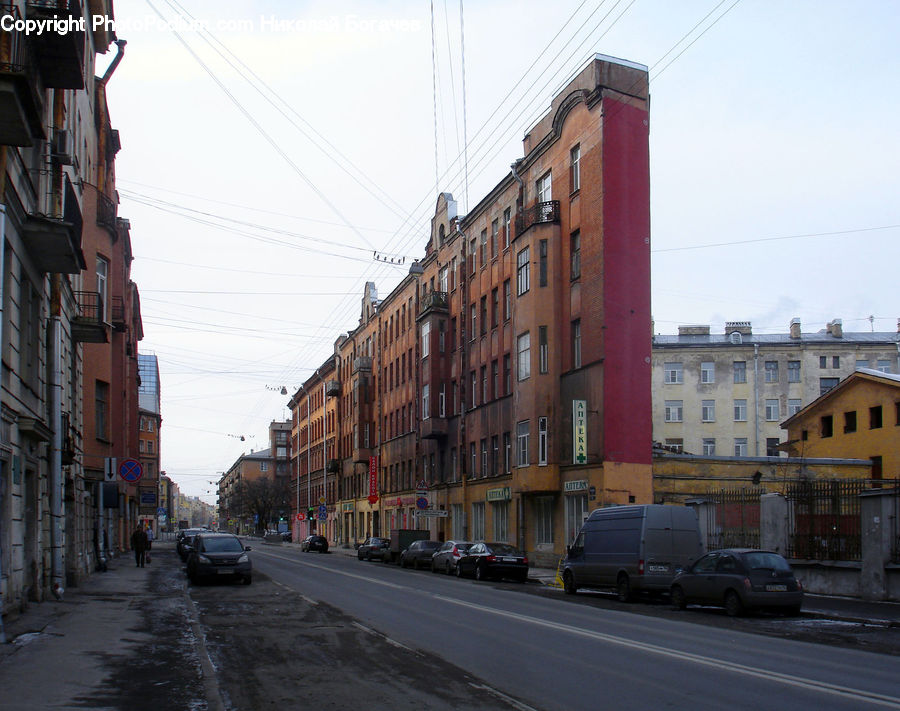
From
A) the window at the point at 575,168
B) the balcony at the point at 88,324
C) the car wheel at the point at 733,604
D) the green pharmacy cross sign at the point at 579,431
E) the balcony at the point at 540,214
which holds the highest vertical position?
the window at the point at 575,168

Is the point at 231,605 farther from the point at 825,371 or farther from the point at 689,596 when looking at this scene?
the point at 825,371

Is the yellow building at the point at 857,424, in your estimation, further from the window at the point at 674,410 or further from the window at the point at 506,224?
the window at the point at 674,410

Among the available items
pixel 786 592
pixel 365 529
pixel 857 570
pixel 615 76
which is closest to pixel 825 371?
pixel 365 529

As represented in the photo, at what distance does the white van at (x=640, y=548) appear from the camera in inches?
891

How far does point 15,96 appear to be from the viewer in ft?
41.2

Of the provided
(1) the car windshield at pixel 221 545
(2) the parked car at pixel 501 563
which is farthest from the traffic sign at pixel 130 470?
(2) the parked car at pixel 501 563

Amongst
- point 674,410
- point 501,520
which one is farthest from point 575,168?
point 674,410

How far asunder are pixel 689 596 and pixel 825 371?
57965 mm

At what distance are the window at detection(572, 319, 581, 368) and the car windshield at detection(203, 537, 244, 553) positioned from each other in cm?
1546

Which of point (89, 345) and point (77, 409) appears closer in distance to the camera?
point (77, 409)

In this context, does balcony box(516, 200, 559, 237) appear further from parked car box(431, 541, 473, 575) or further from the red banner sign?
the red banner sign

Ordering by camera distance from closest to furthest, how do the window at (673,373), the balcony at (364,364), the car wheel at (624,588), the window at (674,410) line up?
1. the car wheel at (624,588)
2. the balcony at (364,364)
3. the window at (674,410)
4. the window at (673,373)

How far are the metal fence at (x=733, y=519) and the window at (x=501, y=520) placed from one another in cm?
1558

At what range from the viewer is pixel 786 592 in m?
18.7
